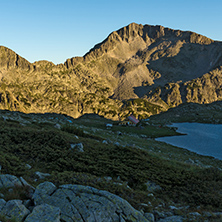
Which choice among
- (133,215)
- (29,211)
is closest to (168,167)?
(133,215)

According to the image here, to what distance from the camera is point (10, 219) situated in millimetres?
6852

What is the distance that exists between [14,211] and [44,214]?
4.05ft

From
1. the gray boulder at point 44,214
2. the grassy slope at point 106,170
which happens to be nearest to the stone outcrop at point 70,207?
the gray boulder at point 44,214

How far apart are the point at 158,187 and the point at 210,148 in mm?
34027

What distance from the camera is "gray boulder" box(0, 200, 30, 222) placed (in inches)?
280

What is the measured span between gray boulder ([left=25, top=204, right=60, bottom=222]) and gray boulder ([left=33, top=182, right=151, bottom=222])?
440 mm

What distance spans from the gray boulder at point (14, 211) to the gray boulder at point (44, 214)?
0.33 m

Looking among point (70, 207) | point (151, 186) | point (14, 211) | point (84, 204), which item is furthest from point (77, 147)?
point (14, 211)

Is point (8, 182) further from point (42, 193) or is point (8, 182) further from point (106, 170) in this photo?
point (106, 170)

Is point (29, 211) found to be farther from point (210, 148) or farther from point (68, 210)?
point (210, 148)

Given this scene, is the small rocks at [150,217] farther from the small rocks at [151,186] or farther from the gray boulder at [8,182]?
the gray boulder at [8,182]

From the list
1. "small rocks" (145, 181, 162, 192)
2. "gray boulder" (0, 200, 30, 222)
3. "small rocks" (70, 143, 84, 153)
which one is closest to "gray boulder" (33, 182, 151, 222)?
"gray boulder" (0, 200, 30, 222)

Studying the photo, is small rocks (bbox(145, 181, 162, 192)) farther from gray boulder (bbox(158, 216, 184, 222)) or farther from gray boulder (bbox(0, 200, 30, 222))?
gray boulder (bbox(0, 200, 30, 222))

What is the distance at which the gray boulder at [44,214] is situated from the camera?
707cm
